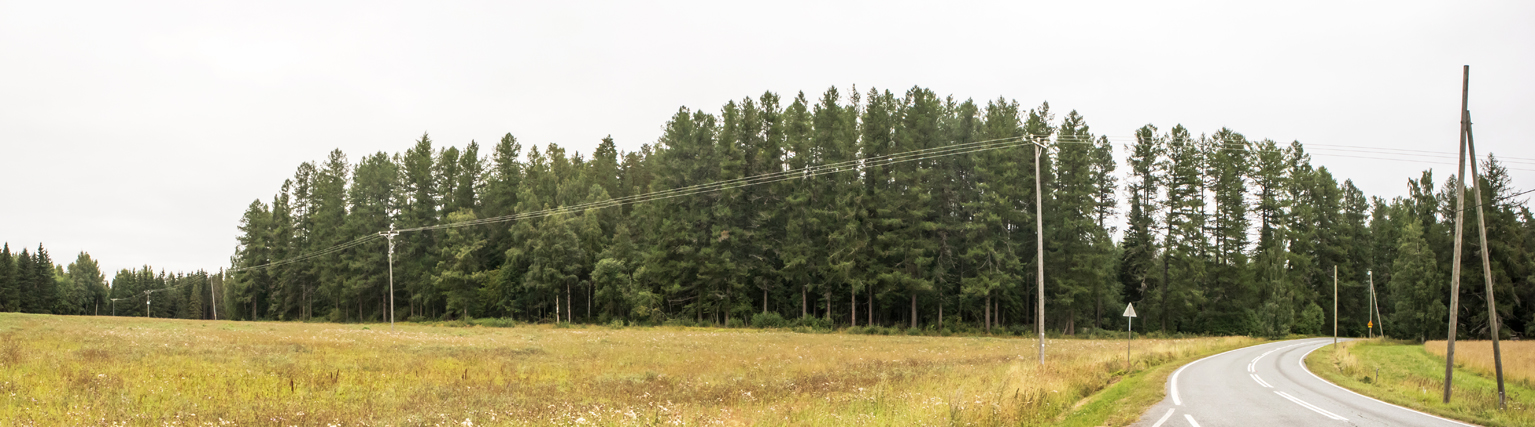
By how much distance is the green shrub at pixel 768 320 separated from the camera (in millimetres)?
53656

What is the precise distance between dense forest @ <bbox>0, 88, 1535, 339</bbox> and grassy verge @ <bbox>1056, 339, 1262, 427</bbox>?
82.5ft

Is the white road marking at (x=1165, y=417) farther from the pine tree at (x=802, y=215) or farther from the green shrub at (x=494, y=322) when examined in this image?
the green shrub at (x=494, y=322)

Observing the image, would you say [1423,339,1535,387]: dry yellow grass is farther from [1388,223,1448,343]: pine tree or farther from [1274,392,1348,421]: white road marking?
[1388,223,1448,343]: pine tree

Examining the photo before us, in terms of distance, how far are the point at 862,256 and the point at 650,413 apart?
134 feet

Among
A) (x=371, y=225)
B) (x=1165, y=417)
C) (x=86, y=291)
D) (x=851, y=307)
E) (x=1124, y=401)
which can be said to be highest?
(x=371, y=225)

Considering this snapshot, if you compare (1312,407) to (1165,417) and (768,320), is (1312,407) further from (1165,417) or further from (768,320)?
(768,320)

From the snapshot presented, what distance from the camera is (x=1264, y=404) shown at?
49.5 feet

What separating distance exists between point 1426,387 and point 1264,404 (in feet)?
28.9

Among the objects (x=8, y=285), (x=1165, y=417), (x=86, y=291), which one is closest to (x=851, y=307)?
(x=1165, y=417)

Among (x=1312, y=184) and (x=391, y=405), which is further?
(x=1312, y=184)

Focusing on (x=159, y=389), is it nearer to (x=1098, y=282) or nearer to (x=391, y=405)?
(x=391, y=405)

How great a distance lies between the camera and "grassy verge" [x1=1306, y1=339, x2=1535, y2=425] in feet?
46.5

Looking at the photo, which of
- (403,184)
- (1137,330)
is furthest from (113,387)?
(403,184)

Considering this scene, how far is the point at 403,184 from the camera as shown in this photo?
253 ft
